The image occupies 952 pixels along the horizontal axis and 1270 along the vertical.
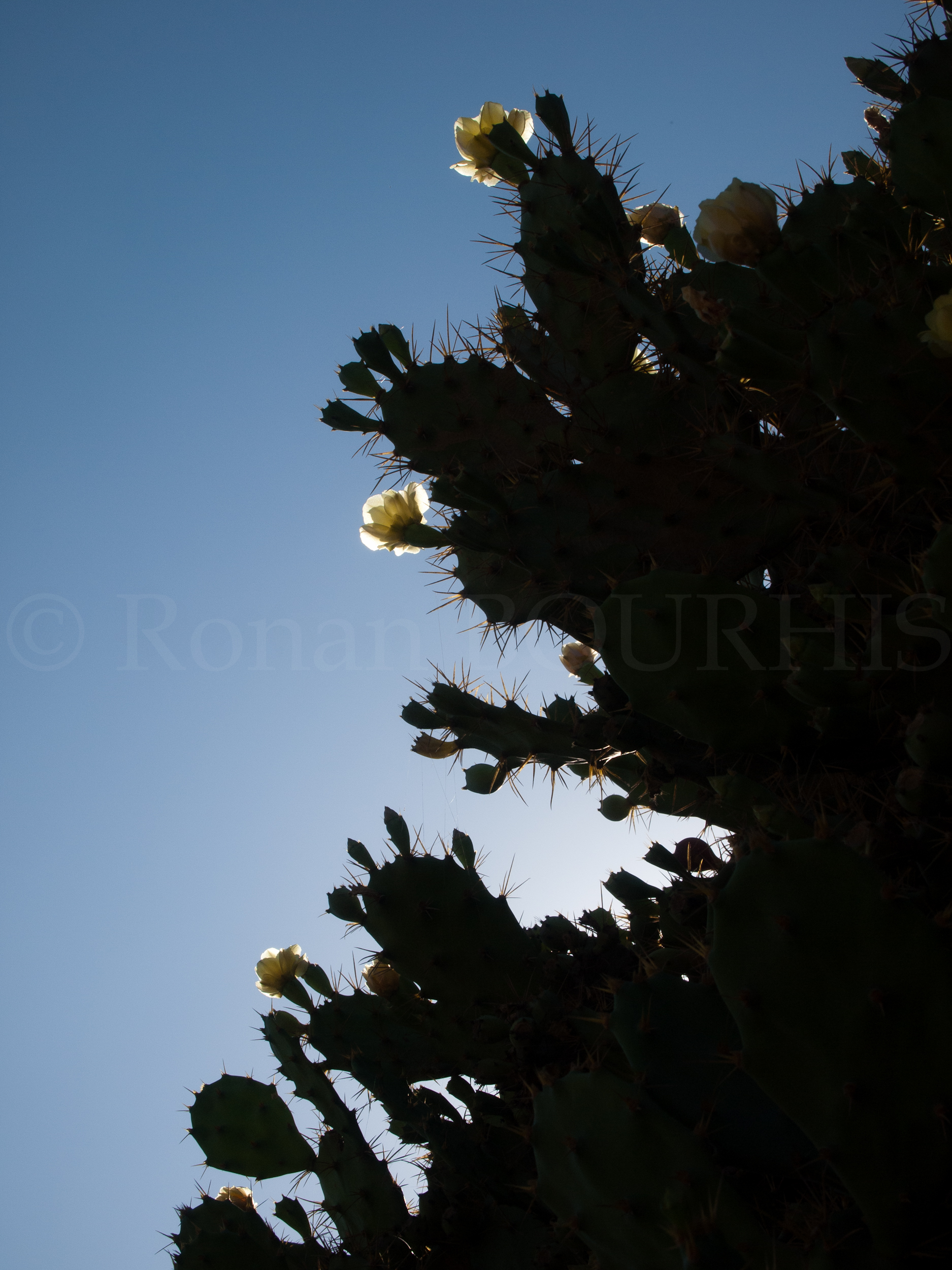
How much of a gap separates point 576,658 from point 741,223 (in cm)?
129

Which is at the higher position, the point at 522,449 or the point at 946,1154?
the point at 522,449

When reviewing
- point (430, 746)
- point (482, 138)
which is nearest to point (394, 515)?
point (430, 746)

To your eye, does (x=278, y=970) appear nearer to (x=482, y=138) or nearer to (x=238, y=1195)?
(x=238, y=1195)

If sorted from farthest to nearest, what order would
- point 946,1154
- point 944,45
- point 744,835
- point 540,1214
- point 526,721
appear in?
point 526,721 < point 944,45 < point 540,1214 < point 744,835 < point 946,1154

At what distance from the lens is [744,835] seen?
4.84 ft

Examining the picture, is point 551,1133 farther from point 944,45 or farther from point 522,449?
point 944,45

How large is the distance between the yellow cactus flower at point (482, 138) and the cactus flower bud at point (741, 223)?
3.14ft

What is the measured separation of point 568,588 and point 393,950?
0.91 metres

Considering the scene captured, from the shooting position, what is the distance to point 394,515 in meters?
2.35

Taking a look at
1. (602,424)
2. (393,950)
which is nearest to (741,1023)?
(393,950)

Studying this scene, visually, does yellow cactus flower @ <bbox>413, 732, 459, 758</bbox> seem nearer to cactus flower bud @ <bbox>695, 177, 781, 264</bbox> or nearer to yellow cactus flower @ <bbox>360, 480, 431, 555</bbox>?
yellow cactus flower @ <bbox>360, 480, 431, 555</bbox>

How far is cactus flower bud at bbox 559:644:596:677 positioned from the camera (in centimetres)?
251

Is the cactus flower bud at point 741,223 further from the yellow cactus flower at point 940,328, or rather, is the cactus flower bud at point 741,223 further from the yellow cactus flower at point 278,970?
the yellow cactus flower at point 278,970

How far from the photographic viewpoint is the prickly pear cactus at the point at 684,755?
1.11m
